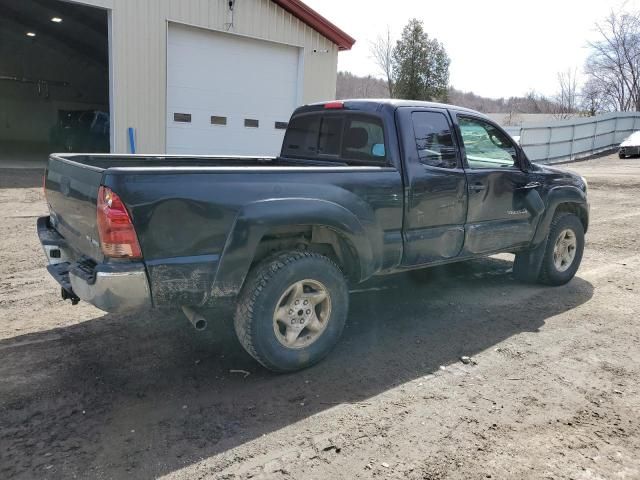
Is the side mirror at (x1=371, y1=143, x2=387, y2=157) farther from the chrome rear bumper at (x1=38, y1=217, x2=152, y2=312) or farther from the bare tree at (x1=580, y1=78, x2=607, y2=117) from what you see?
the bare tree at (x1=580, y1=78, x2=607, y2=117)

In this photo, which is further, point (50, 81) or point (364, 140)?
point (50, 81)

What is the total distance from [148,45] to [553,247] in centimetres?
950

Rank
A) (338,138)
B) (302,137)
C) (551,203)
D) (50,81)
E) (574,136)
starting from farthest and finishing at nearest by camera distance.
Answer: (50,81)
(574,136)
(551,203)
(302,137)
(338,138)

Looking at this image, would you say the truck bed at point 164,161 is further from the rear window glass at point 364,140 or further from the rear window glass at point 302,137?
A: the rear window glass at point 364,140

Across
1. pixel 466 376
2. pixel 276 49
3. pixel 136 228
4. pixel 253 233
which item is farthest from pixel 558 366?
pixel 276 49

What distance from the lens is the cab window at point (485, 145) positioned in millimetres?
4980

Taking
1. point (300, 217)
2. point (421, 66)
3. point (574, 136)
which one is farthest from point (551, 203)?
point (421, 66)

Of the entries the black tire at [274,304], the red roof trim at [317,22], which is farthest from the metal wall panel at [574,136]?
the black tire at [274,304]

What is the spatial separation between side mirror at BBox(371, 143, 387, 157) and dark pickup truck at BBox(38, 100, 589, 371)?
0.01 metres

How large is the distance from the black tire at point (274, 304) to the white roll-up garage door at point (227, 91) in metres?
9.42

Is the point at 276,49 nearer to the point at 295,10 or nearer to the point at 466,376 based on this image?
the point at 295,10

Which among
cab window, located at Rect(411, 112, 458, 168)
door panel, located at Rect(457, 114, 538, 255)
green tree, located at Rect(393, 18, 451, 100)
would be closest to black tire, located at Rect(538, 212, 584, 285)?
door panel, located at Rect(457, 114, 538, 255)

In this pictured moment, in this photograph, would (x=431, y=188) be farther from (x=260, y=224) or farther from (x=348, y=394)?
(x=348, y=394)

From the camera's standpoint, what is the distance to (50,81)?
27.1 metres
